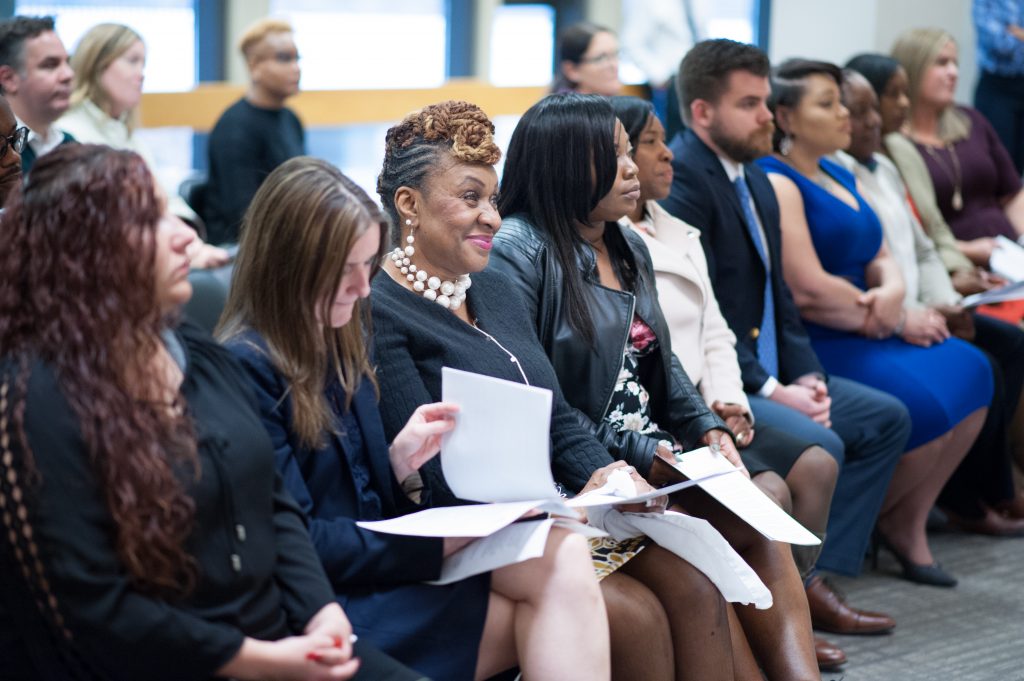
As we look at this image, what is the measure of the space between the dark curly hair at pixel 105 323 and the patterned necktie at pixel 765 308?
2.21 meters

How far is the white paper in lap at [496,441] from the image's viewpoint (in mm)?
1903

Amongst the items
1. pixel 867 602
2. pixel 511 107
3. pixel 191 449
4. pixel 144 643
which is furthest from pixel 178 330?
pixel 511 107

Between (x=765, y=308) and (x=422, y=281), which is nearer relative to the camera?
(x=422, y=281)

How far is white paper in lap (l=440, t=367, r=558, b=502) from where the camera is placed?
6.24ft

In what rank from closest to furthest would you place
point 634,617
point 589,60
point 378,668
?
1. point 378,668
2. point 634,617
3. point 589,60

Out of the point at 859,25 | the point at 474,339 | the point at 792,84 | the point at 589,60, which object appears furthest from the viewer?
the point at 859,25

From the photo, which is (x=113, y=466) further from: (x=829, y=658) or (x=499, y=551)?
(x=829, y=658)

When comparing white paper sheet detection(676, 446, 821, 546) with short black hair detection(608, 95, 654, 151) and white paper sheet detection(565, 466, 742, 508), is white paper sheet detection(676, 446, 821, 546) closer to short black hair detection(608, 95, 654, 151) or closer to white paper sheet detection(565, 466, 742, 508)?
white paper sheet detection(565, 466, 742, 508)

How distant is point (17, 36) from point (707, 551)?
7.89 feet

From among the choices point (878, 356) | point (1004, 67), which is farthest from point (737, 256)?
point (1004, 67)

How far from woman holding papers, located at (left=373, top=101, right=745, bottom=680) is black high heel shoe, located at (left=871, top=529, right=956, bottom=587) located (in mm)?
1542

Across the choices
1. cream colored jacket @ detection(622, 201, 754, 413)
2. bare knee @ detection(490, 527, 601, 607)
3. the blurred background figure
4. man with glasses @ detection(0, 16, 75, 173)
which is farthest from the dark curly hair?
the blurred background figure

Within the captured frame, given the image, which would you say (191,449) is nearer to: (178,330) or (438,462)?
(178,330)

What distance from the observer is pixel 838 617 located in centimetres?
326
